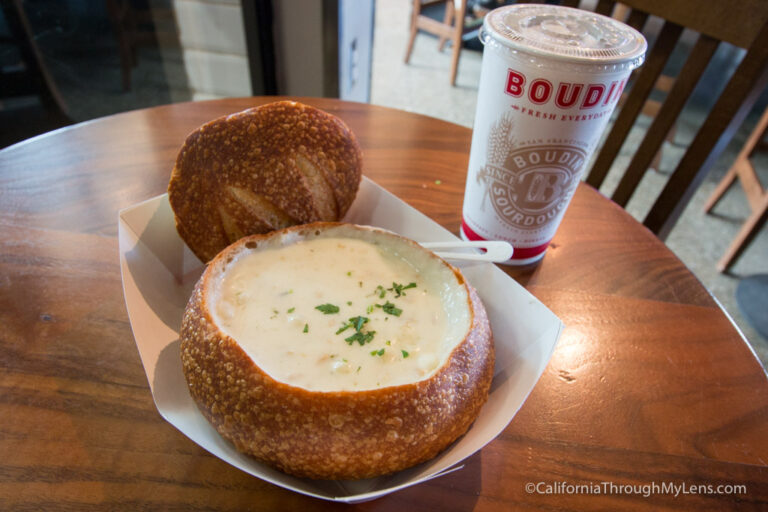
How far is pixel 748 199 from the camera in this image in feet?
7.86

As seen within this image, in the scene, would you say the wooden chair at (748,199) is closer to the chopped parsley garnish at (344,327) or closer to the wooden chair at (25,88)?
the chopped parsley garnish at (344,327)

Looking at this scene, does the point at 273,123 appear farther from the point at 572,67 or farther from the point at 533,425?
the point at 533,425

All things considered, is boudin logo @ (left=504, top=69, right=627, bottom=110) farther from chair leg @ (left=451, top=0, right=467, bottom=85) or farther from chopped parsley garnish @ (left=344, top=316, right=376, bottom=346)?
chair leg @ (left=451, top=0, right=467, bottom=85)

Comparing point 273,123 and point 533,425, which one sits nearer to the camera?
point 533,425

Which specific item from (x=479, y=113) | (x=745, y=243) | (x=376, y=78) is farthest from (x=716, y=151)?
(x=376, y=78)

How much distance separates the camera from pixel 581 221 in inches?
40.8

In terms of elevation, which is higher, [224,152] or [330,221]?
[224,152]

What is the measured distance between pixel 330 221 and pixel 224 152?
8.4 inches

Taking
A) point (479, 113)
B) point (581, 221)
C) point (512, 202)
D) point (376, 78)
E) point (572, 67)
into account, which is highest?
point (572, 67)

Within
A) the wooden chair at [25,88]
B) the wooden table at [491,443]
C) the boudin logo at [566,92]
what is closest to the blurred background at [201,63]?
the wooden chair at [25,88]

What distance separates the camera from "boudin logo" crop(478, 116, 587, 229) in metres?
0.77

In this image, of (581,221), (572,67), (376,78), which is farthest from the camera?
(376,78)

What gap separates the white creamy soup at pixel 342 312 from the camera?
1.99ft

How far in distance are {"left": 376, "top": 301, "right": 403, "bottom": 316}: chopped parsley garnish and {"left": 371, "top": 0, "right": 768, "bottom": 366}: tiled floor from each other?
1.88m
